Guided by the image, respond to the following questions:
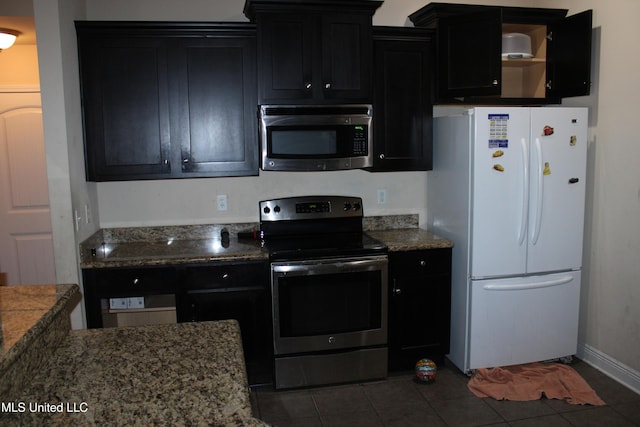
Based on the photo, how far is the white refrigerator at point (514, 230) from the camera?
3.31 metres

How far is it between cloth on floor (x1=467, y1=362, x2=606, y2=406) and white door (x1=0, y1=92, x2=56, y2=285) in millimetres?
3547

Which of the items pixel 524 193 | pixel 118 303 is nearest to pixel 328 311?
pixel 118 303

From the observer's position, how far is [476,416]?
118 inches

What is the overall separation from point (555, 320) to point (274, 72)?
2.42m

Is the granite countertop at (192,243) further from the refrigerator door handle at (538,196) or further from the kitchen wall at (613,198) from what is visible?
the kitchen wall at (613,198)

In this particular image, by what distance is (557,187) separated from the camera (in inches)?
135

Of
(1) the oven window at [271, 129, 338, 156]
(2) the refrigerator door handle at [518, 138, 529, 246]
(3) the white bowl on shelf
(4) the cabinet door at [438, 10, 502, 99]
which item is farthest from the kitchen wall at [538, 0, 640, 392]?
(1) the oven window at [271, 129, 338, 156]

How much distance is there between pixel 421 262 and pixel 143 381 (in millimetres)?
2287

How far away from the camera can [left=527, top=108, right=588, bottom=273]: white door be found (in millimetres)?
3350

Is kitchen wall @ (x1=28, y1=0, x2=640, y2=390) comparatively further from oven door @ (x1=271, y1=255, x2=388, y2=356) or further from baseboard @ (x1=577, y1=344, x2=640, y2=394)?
oven door @ (x1=271, y1=255, x2=388, y2=356)

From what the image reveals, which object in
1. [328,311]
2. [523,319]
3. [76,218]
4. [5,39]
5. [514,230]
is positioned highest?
[5,39]

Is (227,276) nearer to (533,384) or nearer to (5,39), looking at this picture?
(533,384)

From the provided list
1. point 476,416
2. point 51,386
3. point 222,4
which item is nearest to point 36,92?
point 222,4

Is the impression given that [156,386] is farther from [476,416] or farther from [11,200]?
[11,200]
